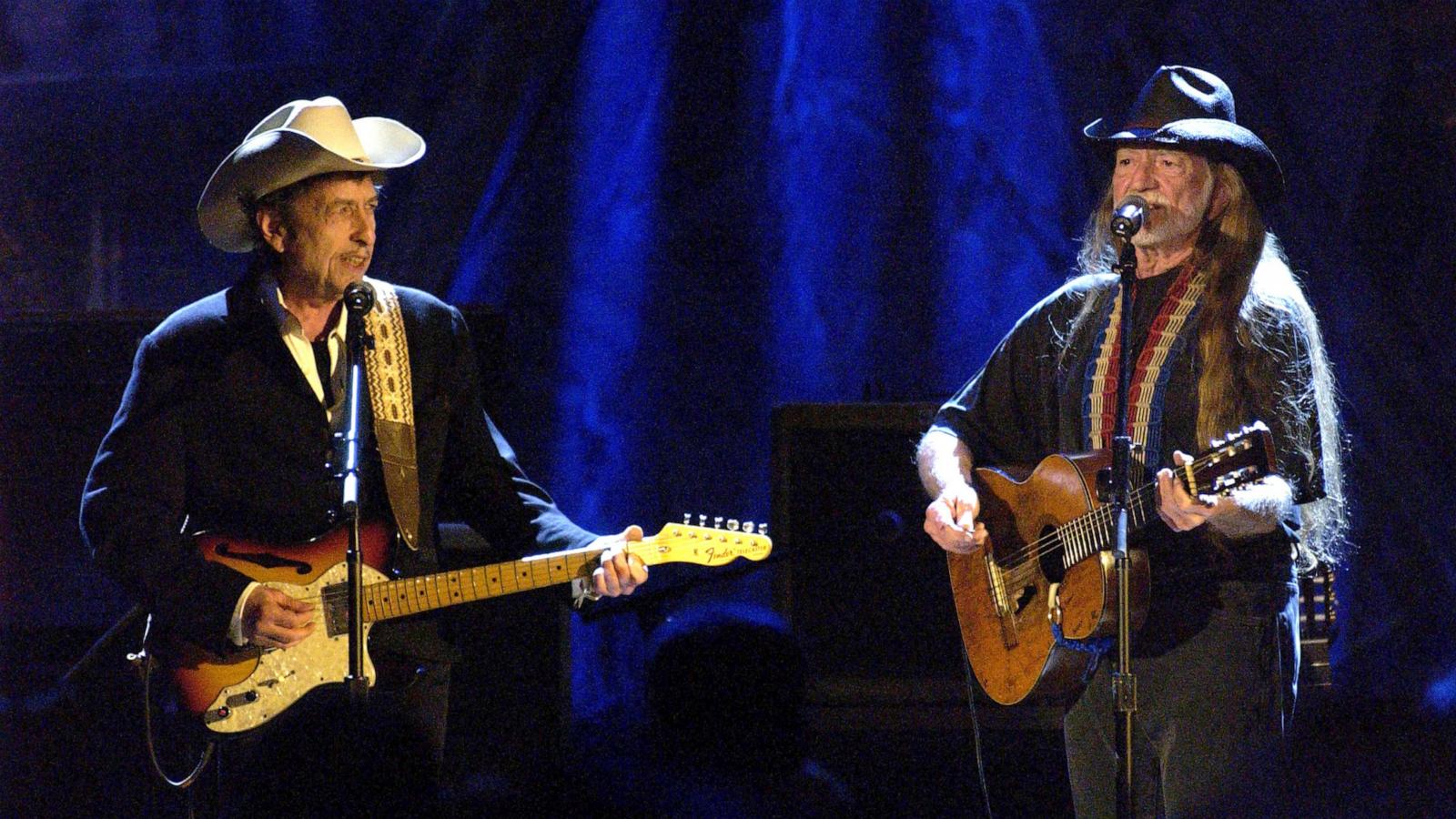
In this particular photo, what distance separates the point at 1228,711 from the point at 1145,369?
811 mm

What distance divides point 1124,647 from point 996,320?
11.0 feet

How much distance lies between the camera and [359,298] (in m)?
3.23

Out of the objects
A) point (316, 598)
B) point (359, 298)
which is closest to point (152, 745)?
point (316, 598)

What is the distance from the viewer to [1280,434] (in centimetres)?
327

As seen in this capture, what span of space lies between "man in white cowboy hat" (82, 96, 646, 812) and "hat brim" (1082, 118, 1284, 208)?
5.34 feet

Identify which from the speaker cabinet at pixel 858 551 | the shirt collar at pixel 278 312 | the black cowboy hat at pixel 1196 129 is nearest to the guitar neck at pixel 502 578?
the shirt collar at pixel 278 312

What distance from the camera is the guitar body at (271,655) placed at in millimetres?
3674

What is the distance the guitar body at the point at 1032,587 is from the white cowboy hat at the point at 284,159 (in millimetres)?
1831

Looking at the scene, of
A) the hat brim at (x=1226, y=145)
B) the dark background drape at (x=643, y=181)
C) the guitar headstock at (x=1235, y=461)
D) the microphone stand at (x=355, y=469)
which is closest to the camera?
the guitar headstock at (x=1235, y=461)

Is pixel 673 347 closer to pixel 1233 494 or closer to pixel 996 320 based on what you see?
pixel 996 320

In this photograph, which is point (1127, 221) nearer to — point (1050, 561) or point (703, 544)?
point (1050, 561)

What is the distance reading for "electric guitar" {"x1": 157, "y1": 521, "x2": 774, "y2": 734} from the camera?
3.68 metres

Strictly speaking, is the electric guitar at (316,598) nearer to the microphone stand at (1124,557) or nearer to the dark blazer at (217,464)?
the dark blazer at (217,464)

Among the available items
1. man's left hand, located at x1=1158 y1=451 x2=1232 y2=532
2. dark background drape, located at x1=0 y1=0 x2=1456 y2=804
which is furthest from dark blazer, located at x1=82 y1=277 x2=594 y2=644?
dark background drape, located at x1=0 y1=0 x2=1456 y2=804
